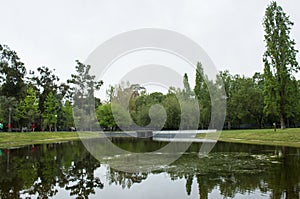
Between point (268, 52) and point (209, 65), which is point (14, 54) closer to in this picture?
point (209, 65)

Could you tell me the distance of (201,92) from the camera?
180 ft

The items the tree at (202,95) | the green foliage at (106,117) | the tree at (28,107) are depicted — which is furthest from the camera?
the green foliage at (106,117)

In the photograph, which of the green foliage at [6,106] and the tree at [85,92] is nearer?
the green foliage at [6,106]

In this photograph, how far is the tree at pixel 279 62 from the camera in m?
32.2

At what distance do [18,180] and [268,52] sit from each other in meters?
31.4

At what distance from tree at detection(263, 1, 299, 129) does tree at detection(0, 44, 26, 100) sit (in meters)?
42.2

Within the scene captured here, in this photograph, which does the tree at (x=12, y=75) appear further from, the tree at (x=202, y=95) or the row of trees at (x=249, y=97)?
the tree at (x=202, y=95)

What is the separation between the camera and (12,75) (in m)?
50.6

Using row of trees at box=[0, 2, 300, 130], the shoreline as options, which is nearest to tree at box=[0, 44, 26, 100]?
row of trees at box=[0, 2, 300, 130]

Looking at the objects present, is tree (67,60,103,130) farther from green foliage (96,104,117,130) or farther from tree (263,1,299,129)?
tree (263,1,299,129)

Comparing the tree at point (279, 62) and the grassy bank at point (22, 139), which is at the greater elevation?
the tree at point (279, 62)

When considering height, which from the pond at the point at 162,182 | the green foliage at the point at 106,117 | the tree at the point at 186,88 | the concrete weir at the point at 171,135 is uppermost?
the tree at the point at 186,88

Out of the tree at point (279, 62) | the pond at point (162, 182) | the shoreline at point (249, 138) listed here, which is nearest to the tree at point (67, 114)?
the shoreline at point (249, 138)

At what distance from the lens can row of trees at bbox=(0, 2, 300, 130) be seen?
48.6 metres
